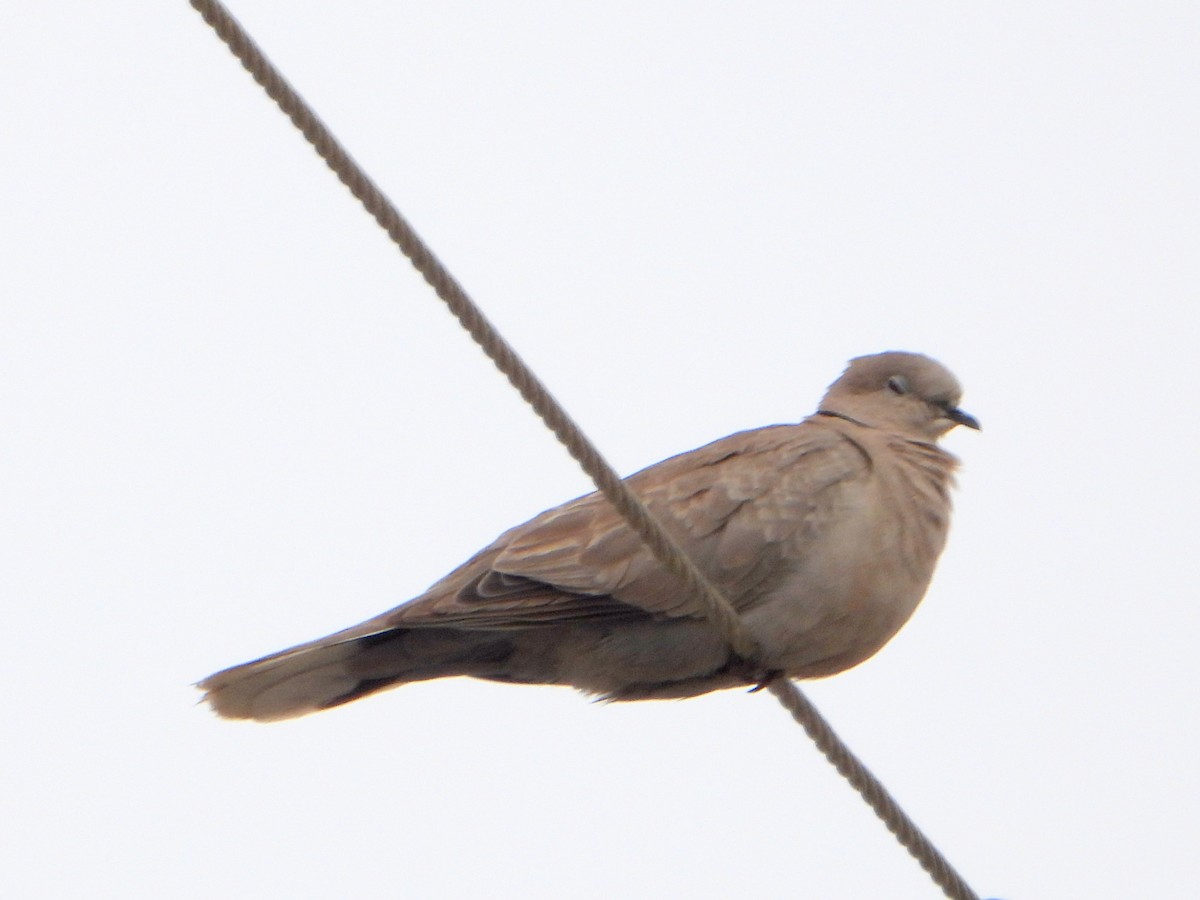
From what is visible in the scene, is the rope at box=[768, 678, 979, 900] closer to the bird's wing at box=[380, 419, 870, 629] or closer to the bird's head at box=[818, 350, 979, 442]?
the bird's wing at box=[380, 419, 870, 629]

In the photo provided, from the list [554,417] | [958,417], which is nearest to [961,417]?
[958,417]

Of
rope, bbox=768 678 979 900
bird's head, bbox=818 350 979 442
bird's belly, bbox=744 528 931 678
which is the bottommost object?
rope, bbox=768 678 979 900

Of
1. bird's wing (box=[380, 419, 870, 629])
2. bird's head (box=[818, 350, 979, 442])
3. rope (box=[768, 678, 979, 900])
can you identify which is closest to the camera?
rope (box=[768, 678, 979, 900])

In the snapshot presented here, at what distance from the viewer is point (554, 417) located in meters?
2.99

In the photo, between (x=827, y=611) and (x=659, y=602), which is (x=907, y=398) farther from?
(x=659, y=602)

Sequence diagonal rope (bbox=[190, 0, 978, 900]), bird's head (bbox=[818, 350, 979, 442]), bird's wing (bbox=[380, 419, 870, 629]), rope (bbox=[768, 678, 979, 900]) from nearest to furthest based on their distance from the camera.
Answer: diagonal rope (bbox=[190, 0, 978, 900]) → rope (bbox=[768, 678, 979, 900]) → bird's wing (bbox=[380, 419, 870, 629]) → bird's head (bbox=[818, 350, 979, 442])

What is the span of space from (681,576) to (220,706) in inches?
56.1

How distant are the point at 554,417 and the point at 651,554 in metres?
1.31

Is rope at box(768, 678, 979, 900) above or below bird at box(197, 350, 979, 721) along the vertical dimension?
below

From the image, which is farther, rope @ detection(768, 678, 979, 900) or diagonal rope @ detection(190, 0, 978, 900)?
rope @ detection(768, 678, 979, 900)

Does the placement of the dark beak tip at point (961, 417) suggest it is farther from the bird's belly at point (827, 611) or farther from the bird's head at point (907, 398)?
the bird's belly at point (827, 611)

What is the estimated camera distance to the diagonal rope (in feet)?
8.61

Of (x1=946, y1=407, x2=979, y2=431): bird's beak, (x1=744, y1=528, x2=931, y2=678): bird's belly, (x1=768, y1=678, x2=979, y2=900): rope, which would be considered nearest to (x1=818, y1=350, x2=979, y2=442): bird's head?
(x1=946, y1=407, x2=979, y2=431): bird's beak

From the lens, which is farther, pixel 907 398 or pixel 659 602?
pixel 907 398
